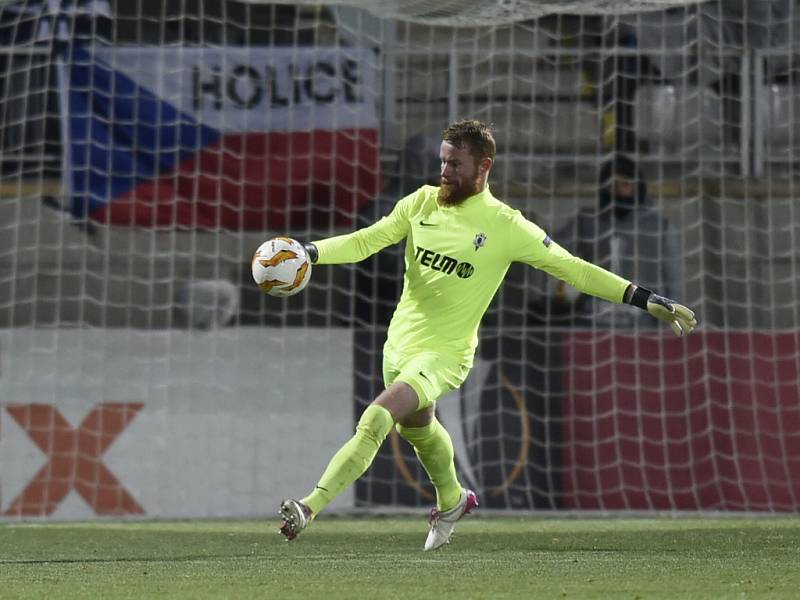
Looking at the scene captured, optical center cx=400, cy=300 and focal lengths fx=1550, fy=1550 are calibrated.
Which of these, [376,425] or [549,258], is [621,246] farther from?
[376,425]

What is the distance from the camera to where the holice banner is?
1024cm

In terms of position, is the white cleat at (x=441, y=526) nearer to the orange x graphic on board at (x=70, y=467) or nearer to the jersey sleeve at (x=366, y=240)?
the jersey sleeve at (x=366, y=240)

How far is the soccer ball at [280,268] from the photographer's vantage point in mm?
6324

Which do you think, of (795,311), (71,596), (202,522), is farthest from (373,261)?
(71,596)

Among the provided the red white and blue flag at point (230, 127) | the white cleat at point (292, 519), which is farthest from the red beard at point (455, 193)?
the red white and blue flag at point (230, 127)

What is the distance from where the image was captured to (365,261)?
11.1 metres

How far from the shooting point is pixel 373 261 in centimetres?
1113

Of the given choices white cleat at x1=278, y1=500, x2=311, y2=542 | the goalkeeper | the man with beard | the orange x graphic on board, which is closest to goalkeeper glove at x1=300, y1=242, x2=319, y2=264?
the goalkeeper

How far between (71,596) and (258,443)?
550 cm

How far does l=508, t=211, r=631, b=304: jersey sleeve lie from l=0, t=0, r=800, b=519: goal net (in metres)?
3.82

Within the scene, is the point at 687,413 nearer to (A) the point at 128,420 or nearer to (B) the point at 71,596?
(A) the point at 128,420

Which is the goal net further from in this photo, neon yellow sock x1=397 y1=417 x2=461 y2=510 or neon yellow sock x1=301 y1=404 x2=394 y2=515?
neon yellow sock x1=301 y1=404 x2=394 y2=515

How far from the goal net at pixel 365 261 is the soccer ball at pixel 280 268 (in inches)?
161

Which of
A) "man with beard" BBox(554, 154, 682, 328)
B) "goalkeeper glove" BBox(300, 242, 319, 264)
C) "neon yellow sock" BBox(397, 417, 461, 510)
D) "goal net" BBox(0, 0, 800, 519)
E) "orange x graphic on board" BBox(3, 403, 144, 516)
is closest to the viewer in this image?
"goalkeeper glove" BBox(300, 242, 319, 264)
